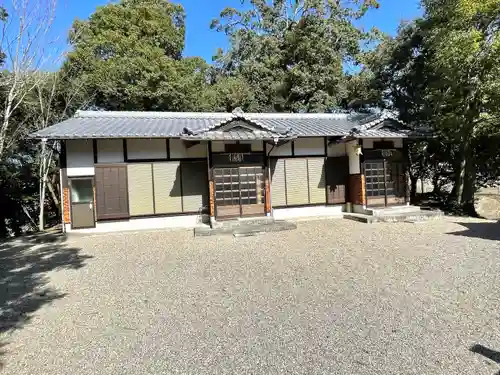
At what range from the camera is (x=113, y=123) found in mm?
10977

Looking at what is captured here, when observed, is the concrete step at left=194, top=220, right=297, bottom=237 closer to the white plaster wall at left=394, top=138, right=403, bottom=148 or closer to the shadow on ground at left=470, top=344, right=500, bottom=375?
the white plaster wall at left=394, top=138, right=403, bottom=148

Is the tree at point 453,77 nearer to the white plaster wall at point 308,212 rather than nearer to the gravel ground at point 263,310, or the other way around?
the white plaster wall at point 308,212

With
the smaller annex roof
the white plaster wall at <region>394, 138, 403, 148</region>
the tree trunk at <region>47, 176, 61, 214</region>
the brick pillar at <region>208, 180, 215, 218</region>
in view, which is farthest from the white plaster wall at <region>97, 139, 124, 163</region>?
the white plaster wall at <region>394, 138, 403, 148</region>

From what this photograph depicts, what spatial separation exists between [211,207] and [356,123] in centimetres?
682

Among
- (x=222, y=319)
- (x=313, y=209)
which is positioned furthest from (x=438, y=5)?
(x=222, y=319)

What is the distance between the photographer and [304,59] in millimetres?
18109

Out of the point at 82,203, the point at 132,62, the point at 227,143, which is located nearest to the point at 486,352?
the point at 227,143

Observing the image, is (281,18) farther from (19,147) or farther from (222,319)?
(222,319)

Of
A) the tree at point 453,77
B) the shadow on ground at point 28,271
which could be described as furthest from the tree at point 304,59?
the shadow on ground at point 28,271

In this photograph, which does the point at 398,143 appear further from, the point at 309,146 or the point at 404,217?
the point at 309,146

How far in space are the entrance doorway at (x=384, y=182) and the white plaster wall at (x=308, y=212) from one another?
1.13 m

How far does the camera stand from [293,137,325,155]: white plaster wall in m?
11.5

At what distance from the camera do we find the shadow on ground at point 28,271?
417cm

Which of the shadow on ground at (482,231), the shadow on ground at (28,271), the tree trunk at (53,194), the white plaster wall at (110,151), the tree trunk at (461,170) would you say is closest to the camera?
the shadow on ground at (28,271)
